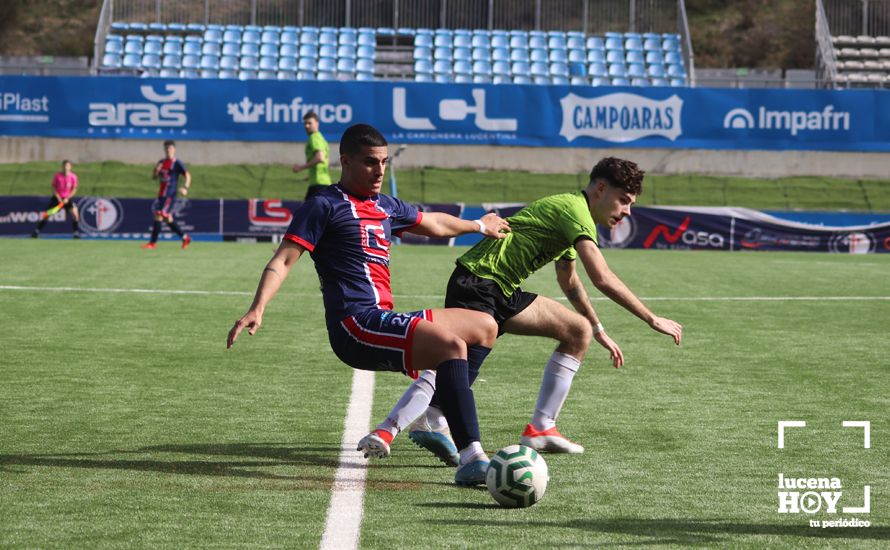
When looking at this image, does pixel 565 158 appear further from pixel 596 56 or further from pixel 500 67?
pixel 596 56

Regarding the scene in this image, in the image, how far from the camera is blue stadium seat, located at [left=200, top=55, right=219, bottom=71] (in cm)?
3825

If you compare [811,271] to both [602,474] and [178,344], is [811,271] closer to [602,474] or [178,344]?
[178,344]

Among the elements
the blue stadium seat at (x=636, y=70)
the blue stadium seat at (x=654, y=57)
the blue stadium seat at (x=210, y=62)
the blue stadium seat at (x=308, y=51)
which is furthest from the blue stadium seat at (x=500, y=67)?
the blue stadium seat at (x=210, y=62)

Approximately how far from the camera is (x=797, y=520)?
4953 mm

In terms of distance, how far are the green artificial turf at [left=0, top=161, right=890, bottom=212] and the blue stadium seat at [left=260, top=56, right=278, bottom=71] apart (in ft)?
13.2

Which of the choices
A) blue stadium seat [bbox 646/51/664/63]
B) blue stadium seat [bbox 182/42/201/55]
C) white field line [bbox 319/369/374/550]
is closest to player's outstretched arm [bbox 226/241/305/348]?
white field line [bbox 319/369/374/550]

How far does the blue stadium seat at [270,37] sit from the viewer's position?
39719 millimetres

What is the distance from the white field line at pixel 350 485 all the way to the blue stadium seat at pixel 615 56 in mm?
32208

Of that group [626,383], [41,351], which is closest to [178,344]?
[41,351]

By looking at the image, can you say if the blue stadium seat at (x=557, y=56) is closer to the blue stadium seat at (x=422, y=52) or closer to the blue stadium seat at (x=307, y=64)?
the blue stadium seat at (x=422, y=52)

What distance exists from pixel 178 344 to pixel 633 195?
221 inches

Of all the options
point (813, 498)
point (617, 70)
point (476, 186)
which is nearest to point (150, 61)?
point (476, 186)

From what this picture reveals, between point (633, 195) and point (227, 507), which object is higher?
point (633, 195)

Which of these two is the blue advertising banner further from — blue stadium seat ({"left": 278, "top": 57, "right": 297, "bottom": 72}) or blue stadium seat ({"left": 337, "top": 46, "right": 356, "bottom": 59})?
blue stadium seat ({"left": 337, "top": 46, "right": 356, "bottom": 59})
